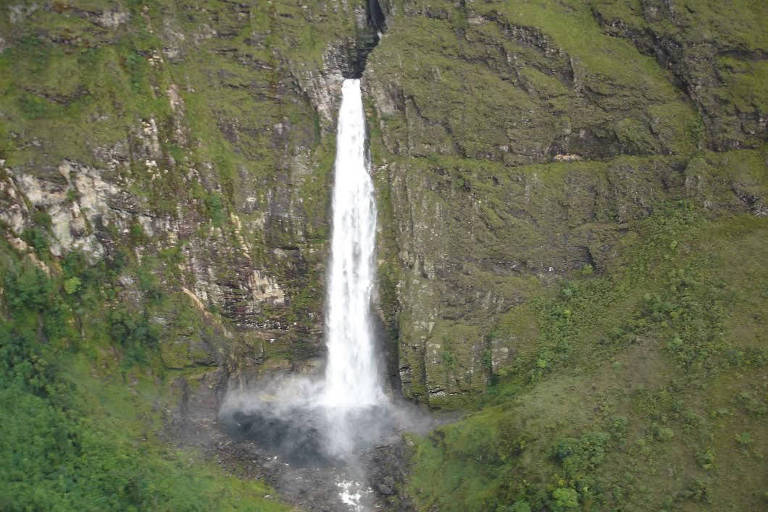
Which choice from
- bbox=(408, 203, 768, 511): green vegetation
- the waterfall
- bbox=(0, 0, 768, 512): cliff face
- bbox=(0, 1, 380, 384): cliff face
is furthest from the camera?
the waterfall

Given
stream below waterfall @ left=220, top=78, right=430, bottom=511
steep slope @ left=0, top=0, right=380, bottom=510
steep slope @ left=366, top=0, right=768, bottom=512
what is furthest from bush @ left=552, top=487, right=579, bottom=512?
steep slope @ left=0, top=0, right=380, bottom=510

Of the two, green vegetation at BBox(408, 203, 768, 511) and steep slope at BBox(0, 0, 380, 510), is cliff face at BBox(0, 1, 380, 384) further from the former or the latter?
green vegetation at BBox(408, 203, 768, 511)

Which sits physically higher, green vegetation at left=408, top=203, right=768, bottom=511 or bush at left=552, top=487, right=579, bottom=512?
green vegetation at left=408, top=203, right=768, bottom=511

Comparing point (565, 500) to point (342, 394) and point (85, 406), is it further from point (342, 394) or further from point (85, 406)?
point (85, 406)

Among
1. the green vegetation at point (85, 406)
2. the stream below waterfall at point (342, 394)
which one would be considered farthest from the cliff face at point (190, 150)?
the green vegetation at point (85, 406)

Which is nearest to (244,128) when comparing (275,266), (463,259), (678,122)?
(275,266)
